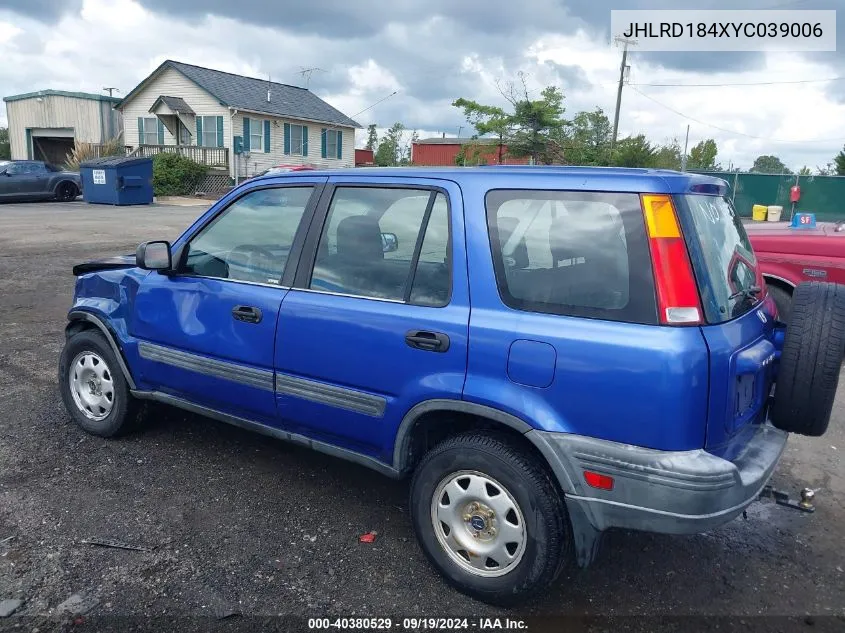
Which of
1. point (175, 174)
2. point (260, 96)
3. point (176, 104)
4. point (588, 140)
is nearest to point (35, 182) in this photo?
point (175, 174)

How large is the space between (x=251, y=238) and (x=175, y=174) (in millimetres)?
28204

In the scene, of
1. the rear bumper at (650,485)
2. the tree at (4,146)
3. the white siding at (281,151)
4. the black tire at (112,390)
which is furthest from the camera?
the tree at (4,146)

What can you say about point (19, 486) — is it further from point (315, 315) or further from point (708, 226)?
point (708, 226)

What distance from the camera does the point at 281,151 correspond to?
115ft

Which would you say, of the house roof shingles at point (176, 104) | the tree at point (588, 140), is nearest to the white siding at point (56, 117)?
the house roof shingles at point (176, 104)

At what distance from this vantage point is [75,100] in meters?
37.2

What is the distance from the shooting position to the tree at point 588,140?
25828mm

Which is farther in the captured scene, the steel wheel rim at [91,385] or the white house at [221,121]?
the white house at [221,121]

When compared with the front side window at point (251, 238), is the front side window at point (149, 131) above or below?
above

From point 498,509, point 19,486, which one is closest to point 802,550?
point 498,509

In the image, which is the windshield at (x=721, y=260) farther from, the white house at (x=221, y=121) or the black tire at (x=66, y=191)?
the white house at (x=221, y=121)

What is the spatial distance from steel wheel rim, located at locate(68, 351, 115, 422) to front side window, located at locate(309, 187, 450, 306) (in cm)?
182

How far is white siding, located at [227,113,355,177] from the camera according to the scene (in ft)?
107

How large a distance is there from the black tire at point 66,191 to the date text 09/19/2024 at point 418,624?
956 inches
